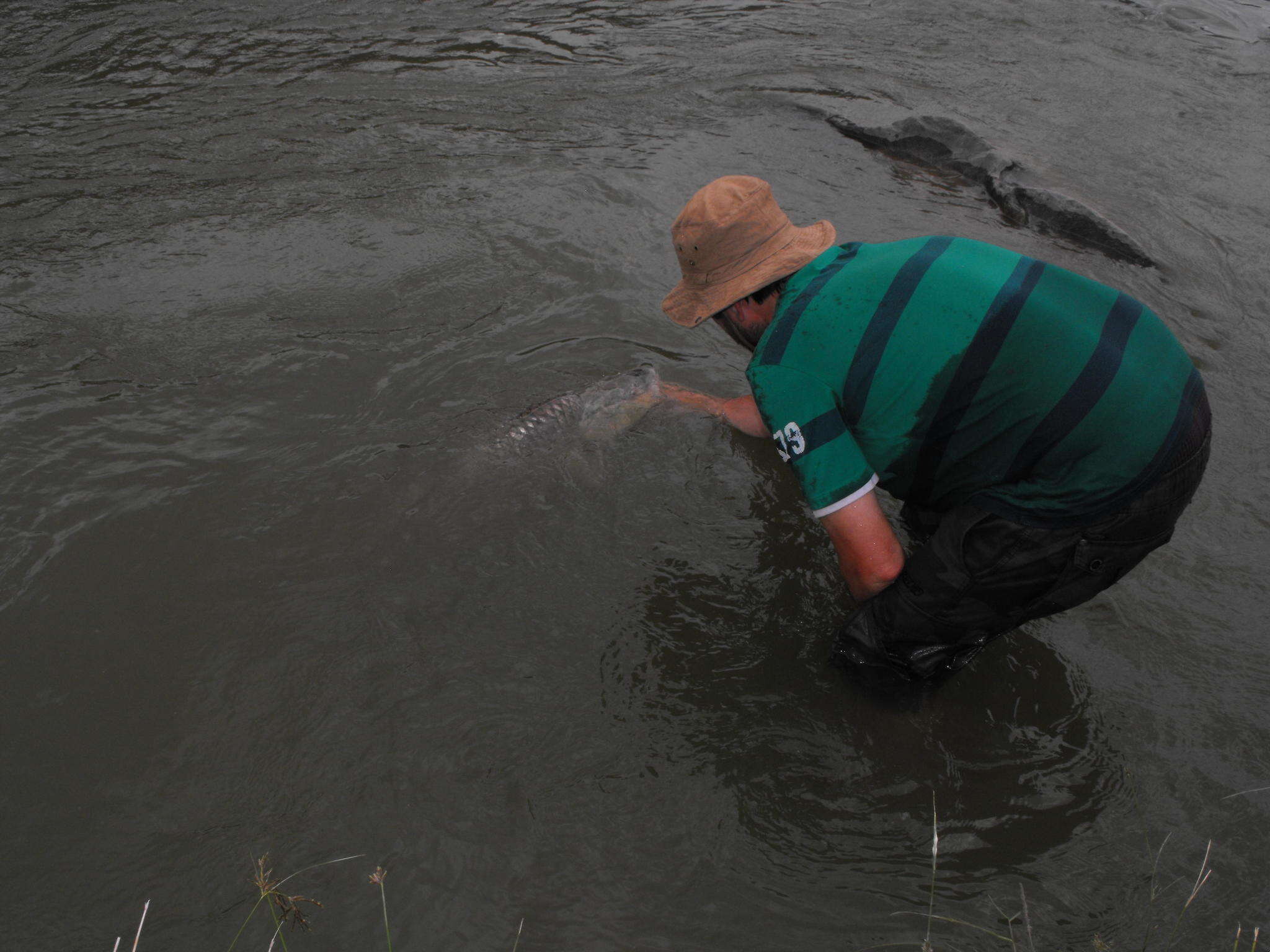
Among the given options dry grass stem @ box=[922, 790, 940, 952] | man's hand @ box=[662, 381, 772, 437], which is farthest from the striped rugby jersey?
man's hand @ box=[662, 381, 772, 437]

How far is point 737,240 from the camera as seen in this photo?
7.61ft

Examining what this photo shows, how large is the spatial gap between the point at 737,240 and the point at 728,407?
4.72 feet

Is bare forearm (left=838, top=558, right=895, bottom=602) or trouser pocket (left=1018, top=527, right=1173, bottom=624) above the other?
trouser pocket (left=1018, top=527, right=1173, bottom=624)

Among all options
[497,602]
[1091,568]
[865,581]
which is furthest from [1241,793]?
[497,602]

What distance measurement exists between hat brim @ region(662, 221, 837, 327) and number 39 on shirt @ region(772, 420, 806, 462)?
0.38 m

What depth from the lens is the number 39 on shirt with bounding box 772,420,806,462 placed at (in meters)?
2.21

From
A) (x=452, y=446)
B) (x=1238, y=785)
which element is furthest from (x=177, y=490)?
(x=1238, y=785)

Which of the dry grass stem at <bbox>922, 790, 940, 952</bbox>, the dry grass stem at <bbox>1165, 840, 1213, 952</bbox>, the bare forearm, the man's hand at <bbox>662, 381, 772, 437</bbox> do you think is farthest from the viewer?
the man's hand at <bbox>662, 381, 772, 437</bbox>

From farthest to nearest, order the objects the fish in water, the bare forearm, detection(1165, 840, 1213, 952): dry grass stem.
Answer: the fish in water, the bare forearm, detection(1165, 840, 1213, 952): dry grass stem

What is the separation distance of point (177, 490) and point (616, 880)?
239 cm

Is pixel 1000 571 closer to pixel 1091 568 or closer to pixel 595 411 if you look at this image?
pixel 1091 568

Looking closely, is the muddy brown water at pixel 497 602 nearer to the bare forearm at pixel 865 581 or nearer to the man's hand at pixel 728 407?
the man's hand at pixel 728 407

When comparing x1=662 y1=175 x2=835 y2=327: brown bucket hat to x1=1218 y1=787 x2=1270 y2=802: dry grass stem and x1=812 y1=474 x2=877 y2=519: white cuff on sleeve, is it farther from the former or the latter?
x1=1218 y1=787 x2=1270 y2=802: dry grass stem

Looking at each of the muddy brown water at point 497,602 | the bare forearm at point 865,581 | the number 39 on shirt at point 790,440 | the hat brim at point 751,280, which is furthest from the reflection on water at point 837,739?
the hat brim at point 751,280
